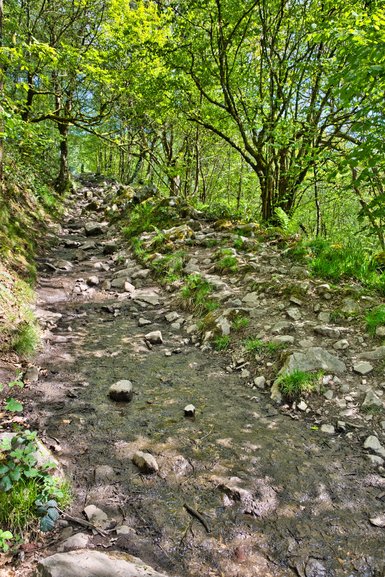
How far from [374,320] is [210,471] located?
313 cm

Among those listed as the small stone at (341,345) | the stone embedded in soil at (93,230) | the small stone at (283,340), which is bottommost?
the small stone at (283,340)

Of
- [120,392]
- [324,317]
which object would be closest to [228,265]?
[324,317]

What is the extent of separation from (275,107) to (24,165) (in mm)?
9400

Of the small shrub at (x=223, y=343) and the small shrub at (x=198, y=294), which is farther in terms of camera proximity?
the small shrub at (x=198, y=294)

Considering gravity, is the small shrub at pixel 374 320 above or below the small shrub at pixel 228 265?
below

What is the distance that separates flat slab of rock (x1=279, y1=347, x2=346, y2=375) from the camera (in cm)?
450

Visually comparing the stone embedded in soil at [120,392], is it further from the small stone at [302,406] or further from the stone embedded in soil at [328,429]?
the stone embedded in soil at [328,429]

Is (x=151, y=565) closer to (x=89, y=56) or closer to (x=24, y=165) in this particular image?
(x=89, y=56)

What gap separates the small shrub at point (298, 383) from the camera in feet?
14.2

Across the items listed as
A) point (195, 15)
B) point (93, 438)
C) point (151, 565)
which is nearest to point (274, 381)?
point (93, 438)

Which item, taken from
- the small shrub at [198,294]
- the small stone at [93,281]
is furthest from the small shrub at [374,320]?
the small stone at [93,281]

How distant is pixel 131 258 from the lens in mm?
10305

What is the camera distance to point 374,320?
194 inches

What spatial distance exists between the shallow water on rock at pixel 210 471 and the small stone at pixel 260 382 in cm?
14
